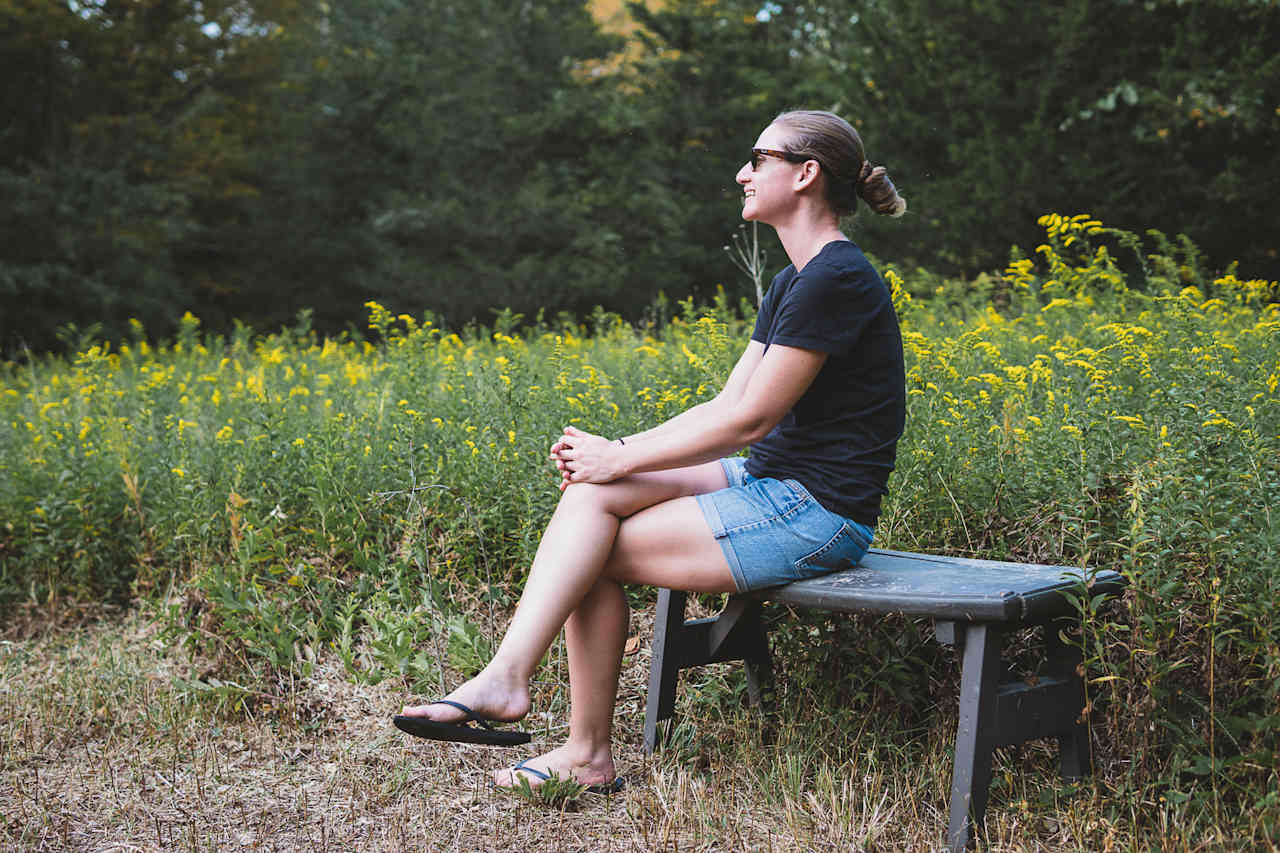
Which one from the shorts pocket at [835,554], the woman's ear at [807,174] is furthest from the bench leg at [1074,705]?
the woman's ear at [807,174]

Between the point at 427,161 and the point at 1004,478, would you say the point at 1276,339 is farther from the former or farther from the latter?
the point at 427,161

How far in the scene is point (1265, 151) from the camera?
440 inches

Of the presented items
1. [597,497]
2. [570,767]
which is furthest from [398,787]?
[597,497]

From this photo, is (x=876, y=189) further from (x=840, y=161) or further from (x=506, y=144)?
(x=506, y=144)

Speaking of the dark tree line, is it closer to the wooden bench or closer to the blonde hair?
the blonde hair

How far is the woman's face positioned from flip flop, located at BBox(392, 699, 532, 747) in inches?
54.9

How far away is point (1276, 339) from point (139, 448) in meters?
4.66

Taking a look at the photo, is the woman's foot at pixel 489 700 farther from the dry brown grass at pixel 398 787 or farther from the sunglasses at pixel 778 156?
the sunglasses at pixel 778 156

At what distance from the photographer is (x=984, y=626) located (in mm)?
2383

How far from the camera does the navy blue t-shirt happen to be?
2646mm

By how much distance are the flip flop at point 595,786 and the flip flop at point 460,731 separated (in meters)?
0.30

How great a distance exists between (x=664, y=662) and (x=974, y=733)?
0.95 m

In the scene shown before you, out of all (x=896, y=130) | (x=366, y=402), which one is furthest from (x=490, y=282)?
(x=366, y=402)

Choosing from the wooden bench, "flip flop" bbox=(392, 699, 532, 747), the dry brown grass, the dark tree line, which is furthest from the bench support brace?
the dark tree line
